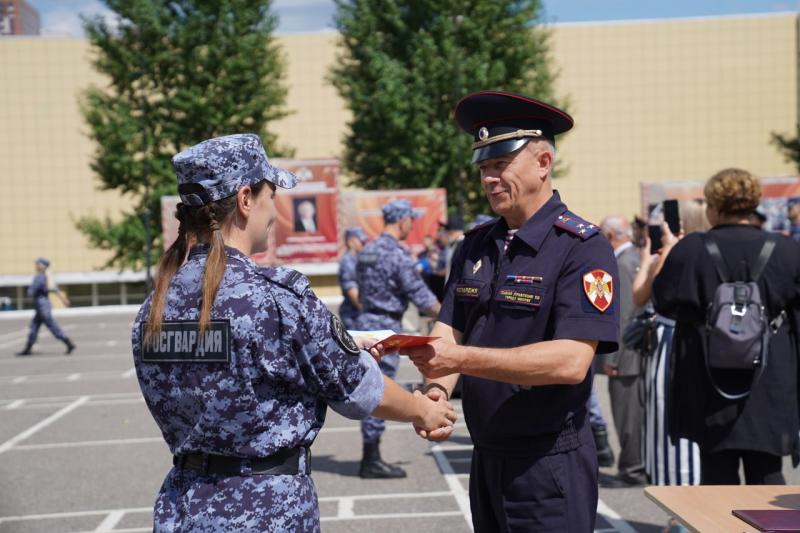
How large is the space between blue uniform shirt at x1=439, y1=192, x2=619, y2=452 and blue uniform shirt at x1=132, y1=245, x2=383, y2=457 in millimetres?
696

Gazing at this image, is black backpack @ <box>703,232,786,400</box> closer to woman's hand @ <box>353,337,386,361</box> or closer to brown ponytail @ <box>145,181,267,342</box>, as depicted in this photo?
woman's hand @ <box>353,337,386,361</box>

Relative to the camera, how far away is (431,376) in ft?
10.9

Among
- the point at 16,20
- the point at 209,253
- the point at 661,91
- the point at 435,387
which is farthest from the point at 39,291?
the point at 661,91

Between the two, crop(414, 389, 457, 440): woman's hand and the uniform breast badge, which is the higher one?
the uniform breast badge

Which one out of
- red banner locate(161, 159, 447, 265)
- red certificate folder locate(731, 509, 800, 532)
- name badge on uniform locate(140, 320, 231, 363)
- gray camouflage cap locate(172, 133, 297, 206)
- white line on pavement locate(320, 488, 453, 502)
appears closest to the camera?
name badge on uniform locate(140, 320, 231, 363)

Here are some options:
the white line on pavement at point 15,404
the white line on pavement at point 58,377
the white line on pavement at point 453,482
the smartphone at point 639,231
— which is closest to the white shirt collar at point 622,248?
the smartphone at point 639,231

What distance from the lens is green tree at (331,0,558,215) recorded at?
34.8m

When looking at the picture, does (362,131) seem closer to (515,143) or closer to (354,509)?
(354,509)

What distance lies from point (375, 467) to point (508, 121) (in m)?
5.07

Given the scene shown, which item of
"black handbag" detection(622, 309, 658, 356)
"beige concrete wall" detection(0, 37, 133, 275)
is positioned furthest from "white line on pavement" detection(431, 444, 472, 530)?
"beige concrete wall" detection(0, 37, 133, 275)

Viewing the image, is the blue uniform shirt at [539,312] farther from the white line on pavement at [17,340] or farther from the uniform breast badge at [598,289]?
the white line on pavement at [17,340]

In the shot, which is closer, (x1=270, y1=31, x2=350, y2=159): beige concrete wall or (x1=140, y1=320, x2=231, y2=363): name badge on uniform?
(x1=140, y1=320, x2=231, y2=363): name badge on uniform

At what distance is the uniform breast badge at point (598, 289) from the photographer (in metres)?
3.24

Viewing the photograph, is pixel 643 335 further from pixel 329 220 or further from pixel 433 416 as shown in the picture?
pixel 329 220
